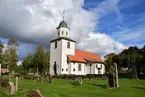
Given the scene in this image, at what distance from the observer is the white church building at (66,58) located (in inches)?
2484

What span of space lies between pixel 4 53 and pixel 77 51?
25.2 m

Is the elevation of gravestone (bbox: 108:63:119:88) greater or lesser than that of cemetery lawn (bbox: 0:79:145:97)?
greater

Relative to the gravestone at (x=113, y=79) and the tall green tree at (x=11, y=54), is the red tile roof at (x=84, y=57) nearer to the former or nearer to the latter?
the tall green tree at (x=11, y=54)

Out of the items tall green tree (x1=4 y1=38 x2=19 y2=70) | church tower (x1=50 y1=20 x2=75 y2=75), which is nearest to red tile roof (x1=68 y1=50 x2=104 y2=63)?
church tower (x1=50 y1=20 x2=75 y2=75)

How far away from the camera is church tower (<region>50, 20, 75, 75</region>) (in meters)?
62.9

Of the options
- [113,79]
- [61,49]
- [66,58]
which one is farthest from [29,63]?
[113,79]

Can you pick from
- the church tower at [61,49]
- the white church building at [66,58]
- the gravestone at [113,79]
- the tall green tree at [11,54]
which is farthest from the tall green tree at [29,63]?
the gravestone at [113,79]

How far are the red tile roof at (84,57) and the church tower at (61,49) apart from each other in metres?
1.53

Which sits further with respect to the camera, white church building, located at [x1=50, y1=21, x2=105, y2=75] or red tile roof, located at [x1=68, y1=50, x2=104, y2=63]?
red tile roof, located at [x1=68, y1=50, x2=104, y2=63]

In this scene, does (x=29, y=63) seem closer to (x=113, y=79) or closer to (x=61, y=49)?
(x=61, y=49)

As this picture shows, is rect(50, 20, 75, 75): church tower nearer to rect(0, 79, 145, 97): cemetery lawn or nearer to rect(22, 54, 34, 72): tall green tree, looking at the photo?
rect(22, 54, 34, 72): tall green tree

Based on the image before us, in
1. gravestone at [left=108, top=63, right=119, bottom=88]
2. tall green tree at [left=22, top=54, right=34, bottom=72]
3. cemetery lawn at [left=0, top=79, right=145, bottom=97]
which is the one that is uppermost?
tall green tree at [left=22, top=54, right=34, bottom=72]

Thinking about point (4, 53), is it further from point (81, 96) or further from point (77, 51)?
point (81, 96)

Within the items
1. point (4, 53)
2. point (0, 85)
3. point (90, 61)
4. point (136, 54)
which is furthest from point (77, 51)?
point (0, 85)
